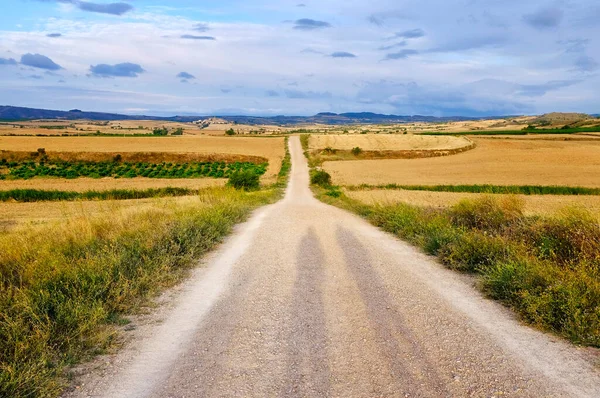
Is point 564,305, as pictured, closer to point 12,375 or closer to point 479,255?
point 479,255

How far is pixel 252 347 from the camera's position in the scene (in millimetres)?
5727

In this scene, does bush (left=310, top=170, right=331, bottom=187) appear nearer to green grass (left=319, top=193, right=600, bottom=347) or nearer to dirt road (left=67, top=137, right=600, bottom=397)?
green grass (left=319, top=193, right=600, bottom=347)

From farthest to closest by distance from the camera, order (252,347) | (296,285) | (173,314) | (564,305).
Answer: (296,285) → (173,314) → (564,305) → (252,347)

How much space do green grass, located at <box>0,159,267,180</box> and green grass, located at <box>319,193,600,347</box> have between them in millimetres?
37561

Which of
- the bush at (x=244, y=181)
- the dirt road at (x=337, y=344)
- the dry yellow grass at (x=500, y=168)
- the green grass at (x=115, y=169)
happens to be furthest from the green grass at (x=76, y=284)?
the green grass at (x=115, y=169)

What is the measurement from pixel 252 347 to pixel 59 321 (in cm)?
255

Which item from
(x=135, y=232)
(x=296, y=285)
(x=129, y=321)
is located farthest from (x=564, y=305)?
(x=135, y=232)

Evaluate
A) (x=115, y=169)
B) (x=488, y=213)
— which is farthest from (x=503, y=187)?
(x=115, y=169)

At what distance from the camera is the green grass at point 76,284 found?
495 cm

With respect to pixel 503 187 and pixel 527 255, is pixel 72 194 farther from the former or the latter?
pixel 527 255

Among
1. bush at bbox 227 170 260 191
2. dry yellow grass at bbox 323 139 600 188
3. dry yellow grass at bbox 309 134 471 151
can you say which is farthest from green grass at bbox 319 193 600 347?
dry yellow grass at bbox 309 134 471 151

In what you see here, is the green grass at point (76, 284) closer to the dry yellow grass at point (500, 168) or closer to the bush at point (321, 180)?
the bush at point (321, 180)

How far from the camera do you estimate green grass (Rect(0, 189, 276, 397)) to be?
16.2 feet

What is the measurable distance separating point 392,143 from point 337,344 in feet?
315
